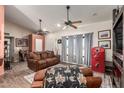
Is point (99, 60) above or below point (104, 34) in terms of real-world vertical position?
below

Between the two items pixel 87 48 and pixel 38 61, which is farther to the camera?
pixel 87 48

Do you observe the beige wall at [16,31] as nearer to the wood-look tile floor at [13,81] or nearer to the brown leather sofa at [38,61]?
the brown leather sofa at [38,61]

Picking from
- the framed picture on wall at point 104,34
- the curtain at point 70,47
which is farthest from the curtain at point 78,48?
the framed picture on wall at point 104,34

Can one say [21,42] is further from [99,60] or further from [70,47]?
[99,60]

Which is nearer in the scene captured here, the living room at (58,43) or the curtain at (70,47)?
the living room at (58,43)

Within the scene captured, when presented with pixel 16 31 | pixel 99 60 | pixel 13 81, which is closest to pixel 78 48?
pixel 99 60

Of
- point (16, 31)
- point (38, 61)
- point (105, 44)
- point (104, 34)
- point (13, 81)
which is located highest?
point (16, 31)

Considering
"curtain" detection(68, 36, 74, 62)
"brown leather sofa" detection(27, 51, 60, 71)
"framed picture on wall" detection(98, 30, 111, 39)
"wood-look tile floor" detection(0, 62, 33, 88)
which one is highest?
"framed picture on wall" detection(98, 30, 111, 39)

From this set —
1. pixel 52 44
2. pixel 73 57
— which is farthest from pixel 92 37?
pixel 52 44

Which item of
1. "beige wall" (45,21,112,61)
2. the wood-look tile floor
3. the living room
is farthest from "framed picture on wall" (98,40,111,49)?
the wood-look tile floor

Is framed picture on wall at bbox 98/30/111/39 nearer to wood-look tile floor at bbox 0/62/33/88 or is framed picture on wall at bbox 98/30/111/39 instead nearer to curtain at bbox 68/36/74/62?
curtain at bbox 68/36/74/62

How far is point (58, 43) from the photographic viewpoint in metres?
7.75

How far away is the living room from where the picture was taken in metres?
3.71

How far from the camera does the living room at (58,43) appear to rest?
371 centimetres
